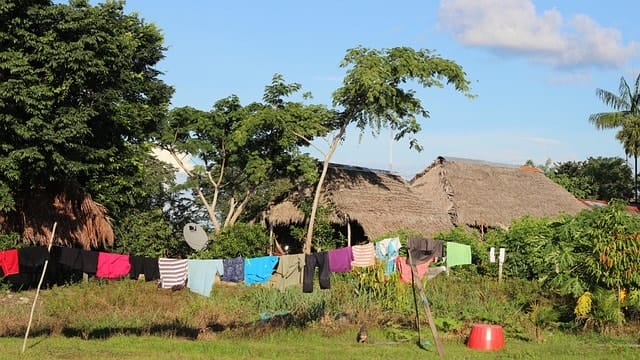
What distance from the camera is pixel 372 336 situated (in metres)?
14.4

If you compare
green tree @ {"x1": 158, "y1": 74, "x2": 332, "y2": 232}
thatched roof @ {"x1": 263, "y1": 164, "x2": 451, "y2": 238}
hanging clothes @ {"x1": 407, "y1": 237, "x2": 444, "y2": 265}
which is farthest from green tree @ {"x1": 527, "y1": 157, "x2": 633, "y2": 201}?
hanging clothes @ {"x1": 407, "y1": 237, "x2": 444, "y2": 265}

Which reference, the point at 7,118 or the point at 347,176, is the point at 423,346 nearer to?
the point at 7,118

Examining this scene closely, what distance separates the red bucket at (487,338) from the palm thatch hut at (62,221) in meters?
11.3

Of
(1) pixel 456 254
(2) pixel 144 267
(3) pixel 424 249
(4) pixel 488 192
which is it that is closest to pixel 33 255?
(2) pixel 144 267

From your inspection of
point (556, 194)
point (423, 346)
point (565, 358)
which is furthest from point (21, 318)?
point (556, 194)

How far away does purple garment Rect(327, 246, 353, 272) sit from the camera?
14.3m

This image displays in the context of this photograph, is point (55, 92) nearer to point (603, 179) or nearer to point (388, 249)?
point (388, 249)

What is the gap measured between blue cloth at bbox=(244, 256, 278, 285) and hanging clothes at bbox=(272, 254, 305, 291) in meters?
0.16

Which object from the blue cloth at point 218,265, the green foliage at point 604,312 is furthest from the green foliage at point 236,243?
the green foliage at point 604,312

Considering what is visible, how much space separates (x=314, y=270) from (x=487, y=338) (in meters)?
3.30

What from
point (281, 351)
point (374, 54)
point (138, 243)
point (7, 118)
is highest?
point (374, 54)

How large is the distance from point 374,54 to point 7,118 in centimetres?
1233

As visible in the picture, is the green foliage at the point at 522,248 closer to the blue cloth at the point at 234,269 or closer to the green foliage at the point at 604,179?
the blue cloth at the point at 234,269

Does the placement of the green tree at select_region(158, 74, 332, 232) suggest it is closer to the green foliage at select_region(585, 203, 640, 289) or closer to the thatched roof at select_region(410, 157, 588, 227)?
the thatched roof at select_region(410, 157, 588, 227)
